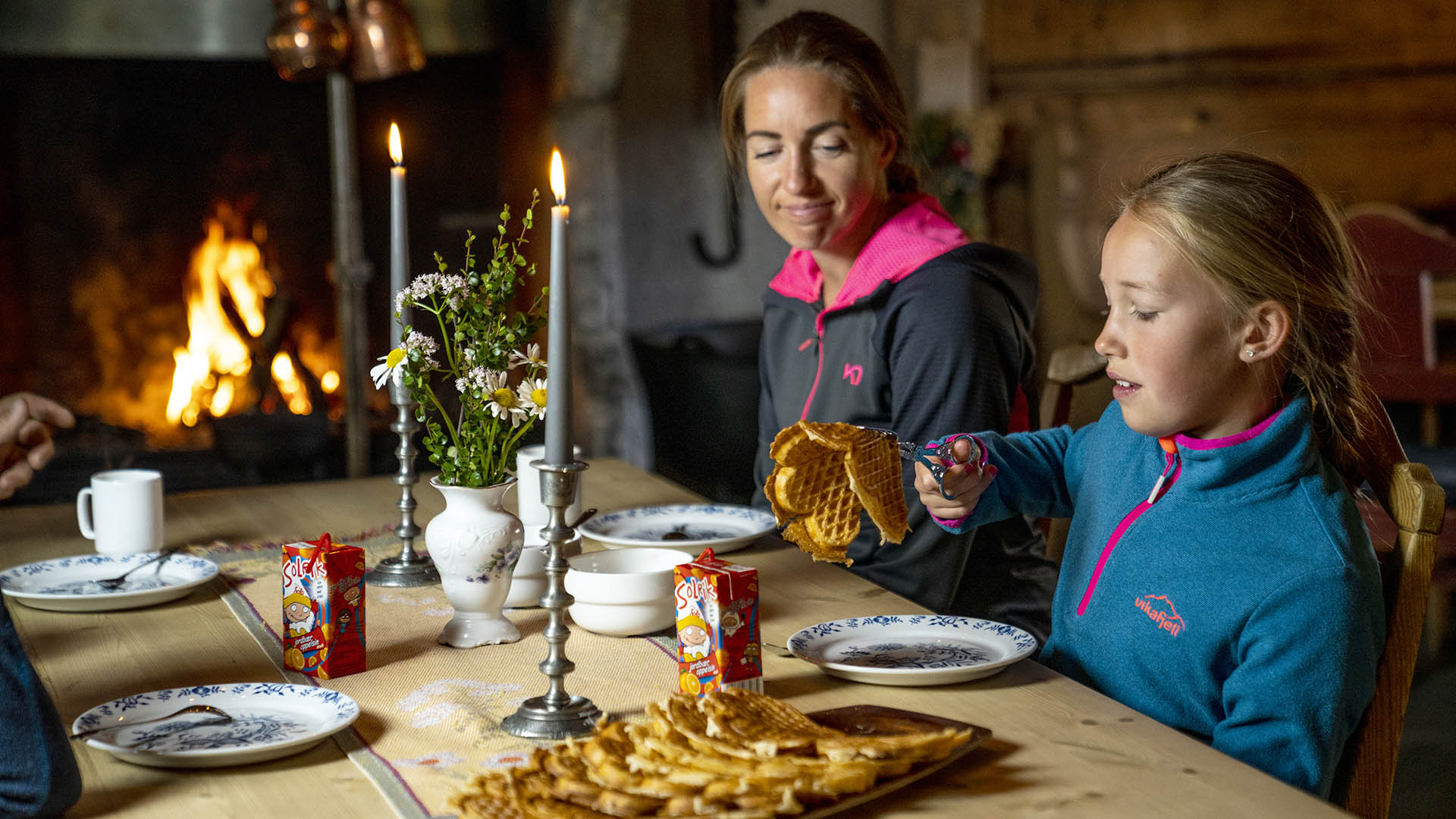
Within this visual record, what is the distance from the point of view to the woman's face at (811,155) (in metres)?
2.01

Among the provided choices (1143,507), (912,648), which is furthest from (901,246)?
(912,648)

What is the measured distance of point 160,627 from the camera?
1.43m

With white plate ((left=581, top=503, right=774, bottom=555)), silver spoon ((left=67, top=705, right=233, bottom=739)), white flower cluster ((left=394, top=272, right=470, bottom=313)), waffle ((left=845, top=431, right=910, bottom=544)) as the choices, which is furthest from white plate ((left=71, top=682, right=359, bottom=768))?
white plate ((left=581, top=503, right=774, bottom=555))

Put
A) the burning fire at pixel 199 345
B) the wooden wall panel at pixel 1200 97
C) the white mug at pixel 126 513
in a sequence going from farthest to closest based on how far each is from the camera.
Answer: the wooden wall panel at pixel 1200 97, the burning fire at pixel 199 345, the white mug at pixel 126 513

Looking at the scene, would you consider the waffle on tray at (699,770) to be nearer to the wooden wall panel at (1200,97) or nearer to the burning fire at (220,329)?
the burning fire at (220,329)

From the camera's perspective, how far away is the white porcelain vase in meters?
1.33

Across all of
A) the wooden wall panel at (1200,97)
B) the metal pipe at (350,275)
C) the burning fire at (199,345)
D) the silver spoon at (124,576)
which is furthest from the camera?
the wooden wall panel at (1200,97)

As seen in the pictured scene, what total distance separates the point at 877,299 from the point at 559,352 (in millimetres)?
983

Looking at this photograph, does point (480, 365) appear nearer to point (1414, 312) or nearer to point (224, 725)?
point (224, 725)

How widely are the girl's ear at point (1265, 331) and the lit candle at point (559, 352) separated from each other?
67 centimetres

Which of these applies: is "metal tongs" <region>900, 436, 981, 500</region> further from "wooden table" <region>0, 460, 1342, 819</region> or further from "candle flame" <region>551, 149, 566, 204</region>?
"candle flame" <region>551, 149, 566, 204</region>

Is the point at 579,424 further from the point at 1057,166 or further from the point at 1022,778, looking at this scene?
the point at 1022,778

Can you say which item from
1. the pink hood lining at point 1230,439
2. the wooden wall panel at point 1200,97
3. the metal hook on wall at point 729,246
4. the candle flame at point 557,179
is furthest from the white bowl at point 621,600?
the wooden wall panel at point 1200,97

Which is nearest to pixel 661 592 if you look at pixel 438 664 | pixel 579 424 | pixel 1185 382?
pixel 438 664
